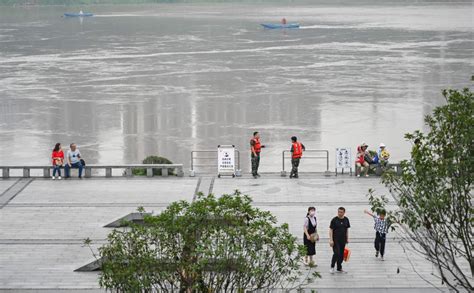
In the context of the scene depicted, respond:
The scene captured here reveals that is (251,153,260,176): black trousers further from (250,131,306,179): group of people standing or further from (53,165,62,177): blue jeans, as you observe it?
(53,165,62,177): blue jeans

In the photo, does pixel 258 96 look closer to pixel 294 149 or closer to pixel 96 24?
pixel 294 149

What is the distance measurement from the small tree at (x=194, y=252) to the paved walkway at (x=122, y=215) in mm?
5030

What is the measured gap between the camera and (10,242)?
66.6ft

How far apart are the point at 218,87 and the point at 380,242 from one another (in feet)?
140

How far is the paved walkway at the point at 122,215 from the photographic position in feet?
58.0

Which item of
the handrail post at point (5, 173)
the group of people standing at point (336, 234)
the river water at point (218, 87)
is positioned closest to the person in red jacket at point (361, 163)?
the group of people standing at point (336, 234)

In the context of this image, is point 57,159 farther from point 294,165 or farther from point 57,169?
point 294,165

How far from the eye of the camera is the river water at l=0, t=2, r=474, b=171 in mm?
41875

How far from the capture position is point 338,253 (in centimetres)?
1772

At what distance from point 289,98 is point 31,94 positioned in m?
15.4

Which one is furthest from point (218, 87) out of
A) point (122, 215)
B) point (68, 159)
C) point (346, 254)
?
point (346, 254)

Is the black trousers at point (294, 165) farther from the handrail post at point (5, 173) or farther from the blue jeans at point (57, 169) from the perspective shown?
the handrail post at point (5, 173)

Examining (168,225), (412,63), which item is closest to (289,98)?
(412,63)

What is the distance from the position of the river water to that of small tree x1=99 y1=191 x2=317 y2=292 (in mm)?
22320
